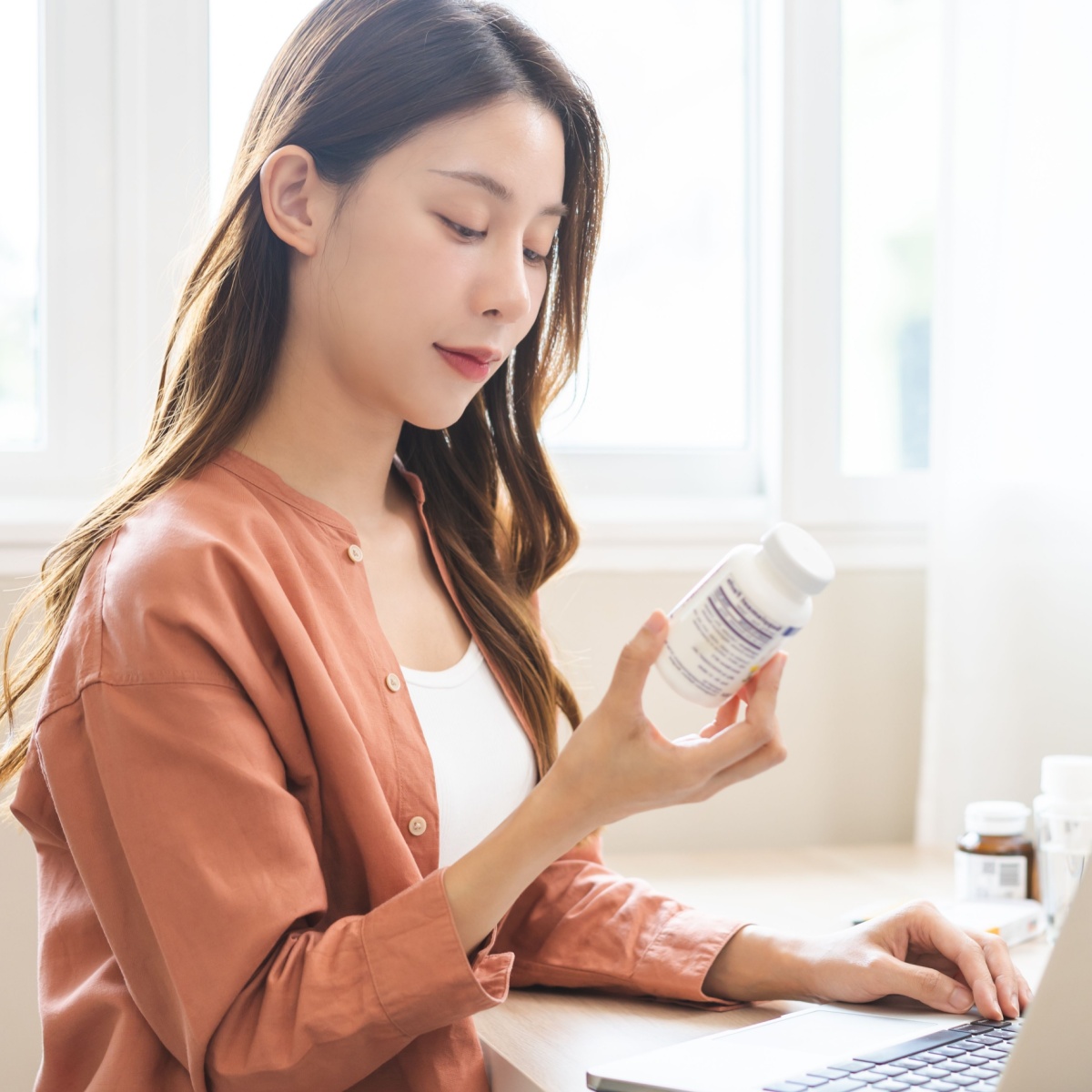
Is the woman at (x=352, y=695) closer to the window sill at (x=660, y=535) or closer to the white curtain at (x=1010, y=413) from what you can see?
the window sill at (x=660, y=535)

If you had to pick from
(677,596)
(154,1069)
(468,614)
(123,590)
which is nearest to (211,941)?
(154,1069)

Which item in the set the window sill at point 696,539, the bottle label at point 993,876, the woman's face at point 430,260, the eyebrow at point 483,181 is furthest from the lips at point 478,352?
the bottle label at point 993,876

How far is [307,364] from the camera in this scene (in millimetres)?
997

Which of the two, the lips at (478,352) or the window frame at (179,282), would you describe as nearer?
the lips at (478,352)

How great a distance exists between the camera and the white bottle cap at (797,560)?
2.40 feet

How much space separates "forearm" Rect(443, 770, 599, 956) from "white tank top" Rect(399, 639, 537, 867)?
17 centimetres

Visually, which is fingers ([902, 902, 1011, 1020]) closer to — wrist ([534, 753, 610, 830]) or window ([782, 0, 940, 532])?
wrist ([534, 753, 610, 830])

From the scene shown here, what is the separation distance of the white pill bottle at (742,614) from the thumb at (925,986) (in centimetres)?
26

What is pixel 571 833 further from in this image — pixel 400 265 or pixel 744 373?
pixel 744 373

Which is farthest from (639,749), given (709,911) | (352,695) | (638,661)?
(709,911)

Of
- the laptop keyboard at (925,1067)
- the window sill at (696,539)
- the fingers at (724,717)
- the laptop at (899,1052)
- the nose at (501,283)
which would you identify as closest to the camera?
the laptop at (899,1052)

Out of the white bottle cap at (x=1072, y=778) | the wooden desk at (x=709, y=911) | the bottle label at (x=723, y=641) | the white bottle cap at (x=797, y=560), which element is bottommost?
the wooden desk at (x=709, y=911)

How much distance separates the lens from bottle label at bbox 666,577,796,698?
744 millimetres

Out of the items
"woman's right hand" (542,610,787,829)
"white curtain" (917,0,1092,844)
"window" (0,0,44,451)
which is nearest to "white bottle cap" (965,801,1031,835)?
"white curtain" (917,0,1092,844)
